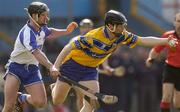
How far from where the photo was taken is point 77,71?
13.7 m

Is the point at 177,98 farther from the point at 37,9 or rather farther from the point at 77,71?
the point at 37,9

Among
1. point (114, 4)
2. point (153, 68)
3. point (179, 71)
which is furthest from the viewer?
point (114, 4)

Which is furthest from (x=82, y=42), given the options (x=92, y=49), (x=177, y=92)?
(x=177, y=92)

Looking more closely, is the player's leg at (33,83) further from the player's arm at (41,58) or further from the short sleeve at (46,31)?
the short sleeve at (46,31)

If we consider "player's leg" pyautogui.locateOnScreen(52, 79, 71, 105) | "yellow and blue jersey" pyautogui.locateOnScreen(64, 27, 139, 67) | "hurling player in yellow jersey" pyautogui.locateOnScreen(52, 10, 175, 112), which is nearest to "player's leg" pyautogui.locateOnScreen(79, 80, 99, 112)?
"hurling player in yellow jersey" pyautogui.locateOnScreen(52, 10, 175, 112)

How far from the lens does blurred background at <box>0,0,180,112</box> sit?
1872cm

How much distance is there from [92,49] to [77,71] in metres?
0.68

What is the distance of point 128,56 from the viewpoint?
1894cm

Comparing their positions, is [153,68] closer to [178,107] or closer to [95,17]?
[95,17]

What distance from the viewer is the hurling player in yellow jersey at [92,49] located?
12.8 m

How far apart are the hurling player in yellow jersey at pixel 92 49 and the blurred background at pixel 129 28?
360 centimetres

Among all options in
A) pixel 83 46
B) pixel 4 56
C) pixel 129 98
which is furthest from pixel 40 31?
pixel 129 98

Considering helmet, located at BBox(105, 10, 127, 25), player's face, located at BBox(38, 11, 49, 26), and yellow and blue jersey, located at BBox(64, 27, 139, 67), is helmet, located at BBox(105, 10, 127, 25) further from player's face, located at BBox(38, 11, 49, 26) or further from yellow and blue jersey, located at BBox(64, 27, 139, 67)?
player's face, located at BBox(38, 11, 49, 26)

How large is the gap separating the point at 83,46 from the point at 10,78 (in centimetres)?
121
